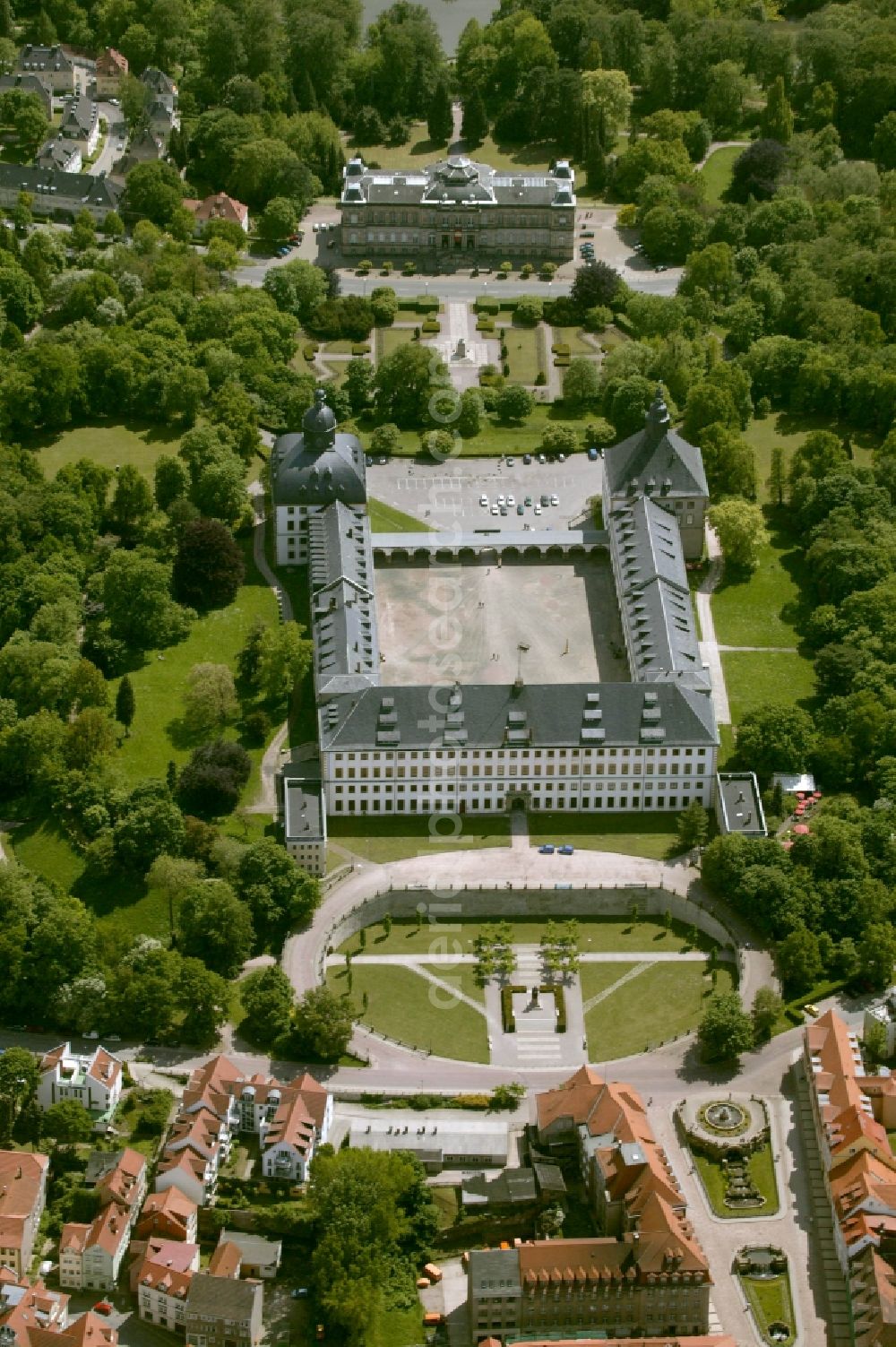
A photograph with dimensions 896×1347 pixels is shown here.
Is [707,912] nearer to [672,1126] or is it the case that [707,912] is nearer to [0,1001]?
[672,1126]

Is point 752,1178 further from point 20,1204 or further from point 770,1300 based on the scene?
point 20,1204

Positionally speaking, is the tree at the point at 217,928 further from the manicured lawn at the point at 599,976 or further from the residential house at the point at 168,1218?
the manicured lawn at the point at 599,976

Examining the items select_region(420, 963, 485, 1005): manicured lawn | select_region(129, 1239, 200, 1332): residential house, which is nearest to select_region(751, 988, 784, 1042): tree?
select_region(420, 963, 485, 1005): manicured lawn

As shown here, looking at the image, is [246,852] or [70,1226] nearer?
[70,1226]

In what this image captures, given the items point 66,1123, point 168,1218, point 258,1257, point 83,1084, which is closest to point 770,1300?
point 258,1257

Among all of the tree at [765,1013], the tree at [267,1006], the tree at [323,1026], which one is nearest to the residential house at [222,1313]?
the tree at [323,1026]

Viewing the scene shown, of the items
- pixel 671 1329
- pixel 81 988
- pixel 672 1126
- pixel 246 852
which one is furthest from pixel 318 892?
pixel 671 1329
